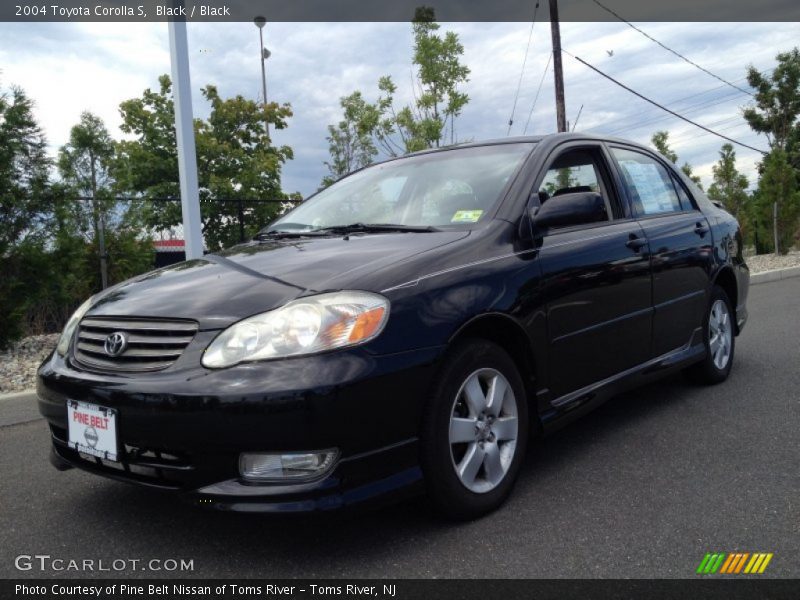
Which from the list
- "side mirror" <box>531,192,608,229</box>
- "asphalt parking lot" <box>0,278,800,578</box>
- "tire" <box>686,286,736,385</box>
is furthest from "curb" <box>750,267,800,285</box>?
"side mirror" <box>531,192,608,229</box>

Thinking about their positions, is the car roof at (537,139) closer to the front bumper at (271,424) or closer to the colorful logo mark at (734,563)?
the front bumper at (271,424)

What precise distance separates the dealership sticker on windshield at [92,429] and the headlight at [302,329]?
1.42 feet

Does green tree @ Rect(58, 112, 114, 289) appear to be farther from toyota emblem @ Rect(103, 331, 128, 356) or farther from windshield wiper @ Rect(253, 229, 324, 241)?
toyota emblem @ Rect(103, 331, 128, 356)

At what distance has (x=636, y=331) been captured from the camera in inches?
147

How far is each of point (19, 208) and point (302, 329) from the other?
5.64m

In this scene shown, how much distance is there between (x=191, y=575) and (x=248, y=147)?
53.7ft

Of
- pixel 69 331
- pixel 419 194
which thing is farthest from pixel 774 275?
pixel 69 331

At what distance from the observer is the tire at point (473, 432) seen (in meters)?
2.53

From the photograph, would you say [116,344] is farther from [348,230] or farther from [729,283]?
[729,283]

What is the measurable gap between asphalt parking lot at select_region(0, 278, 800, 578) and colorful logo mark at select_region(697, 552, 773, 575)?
3 cm

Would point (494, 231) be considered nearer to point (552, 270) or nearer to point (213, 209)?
point (552, 270)

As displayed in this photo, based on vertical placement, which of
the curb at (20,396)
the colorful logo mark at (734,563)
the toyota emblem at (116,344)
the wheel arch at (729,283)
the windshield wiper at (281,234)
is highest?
the windshield wiper at (281,234)

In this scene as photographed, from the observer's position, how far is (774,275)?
1392cm

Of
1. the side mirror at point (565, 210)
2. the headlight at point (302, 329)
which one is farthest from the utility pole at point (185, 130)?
the headlight at point (302, 329)
